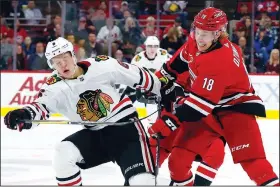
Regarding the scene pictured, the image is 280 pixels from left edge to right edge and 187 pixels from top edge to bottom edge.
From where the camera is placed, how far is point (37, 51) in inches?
307

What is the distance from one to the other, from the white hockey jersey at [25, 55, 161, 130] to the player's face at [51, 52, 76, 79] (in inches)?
2.4

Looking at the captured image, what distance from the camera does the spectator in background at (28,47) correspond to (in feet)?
25.7

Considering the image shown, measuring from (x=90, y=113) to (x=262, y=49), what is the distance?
478cm

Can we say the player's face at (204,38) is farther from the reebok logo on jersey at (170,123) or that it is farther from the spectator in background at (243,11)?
the spectator in background at (243,11)

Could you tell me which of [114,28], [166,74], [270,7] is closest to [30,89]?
[114,28]

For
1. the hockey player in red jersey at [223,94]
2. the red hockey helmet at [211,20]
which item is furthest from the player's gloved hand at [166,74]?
the red hockey helmet at [211,20]

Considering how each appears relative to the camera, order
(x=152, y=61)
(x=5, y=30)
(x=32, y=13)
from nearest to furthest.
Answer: (x=152, y=61) < (x=5, y=30) < (x=32, y=13)

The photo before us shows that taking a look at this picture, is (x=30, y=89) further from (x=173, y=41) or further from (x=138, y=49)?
(x=173, y=41)

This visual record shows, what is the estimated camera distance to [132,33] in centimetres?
786

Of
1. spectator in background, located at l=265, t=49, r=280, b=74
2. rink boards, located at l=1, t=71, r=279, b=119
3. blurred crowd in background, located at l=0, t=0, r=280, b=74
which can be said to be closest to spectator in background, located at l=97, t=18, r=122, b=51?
blurred crowd in background, located at l=0, t=0, r=280, b=74

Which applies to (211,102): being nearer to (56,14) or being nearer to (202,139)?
(202,139)

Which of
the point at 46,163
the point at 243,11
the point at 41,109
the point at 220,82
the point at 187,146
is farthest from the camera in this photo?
the point at 243,11

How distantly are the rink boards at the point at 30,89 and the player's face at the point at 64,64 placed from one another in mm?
4066

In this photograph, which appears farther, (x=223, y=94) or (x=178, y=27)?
(x=178, y=27)
